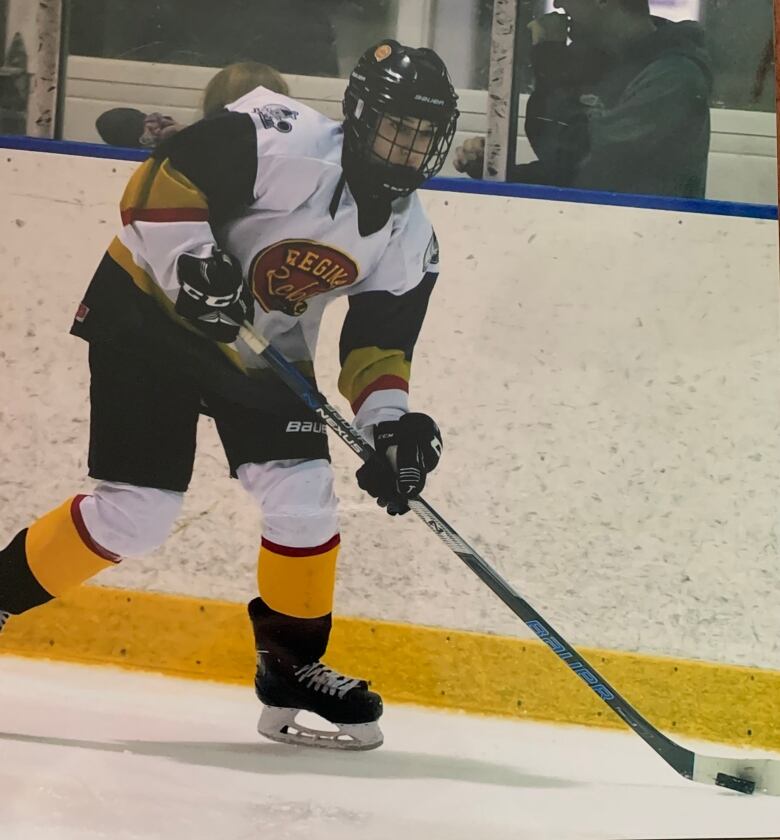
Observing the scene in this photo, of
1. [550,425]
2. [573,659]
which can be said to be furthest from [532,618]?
[550,425]

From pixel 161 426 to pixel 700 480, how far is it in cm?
109

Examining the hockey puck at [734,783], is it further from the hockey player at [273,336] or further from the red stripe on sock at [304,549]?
the red stripe on sock at [304,549]

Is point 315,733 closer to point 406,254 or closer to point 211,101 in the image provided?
point 406,254

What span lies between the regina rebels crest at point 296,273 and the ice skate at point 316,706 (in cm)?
70

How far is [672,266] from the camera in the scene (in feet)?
5.20

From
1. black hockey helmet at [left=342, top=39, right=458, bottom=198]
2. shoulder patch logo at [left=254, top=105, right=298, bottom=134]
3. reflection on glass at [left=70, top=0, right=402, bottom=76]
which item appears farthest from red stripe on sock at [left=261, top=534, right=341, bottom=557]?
reflection on glass at [left=70, top=0, right=402, bottom=76]

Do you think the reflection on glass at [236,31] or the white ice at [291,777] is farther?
the reflection on glass at [236,31]

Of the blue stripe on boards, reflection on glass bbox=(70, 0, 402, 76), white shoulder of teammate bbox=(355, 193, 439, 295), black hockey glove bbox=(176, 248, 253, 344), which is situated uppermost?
reflection on glass bbox=(70, 0, 402, 76)

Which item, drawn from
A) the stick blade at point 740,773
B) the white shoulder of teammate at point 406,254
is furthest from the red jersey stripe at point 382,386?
the stick blade at point 740,773

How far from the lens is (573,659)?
5.21ft

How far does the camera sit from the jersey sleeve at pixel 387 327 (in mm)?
1560

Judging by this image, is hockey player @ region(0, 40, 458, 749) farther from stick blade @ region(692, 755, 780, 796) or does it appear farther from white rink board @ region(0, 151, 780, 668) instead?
stick blade @ region(692, 755, 780, 796)

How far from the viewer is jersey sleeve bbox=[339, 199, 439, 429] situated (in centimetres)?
156

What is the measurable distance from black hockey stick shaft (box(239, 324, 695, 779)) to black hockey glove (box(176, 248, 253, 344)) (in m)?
0.21
